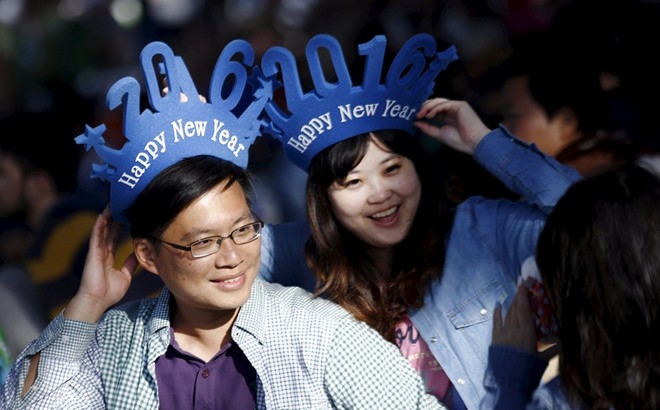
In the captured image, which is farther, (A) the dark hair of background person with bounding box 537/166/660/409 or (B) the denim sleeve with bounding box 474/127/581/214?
(B) the denim sleeve with bounding box 474/127/581/214

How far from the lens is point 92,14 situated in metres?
3.41

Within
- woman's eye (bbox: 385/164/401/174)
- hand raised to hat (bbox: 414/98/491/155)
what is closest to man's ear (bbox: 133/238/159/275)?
woman's eye (bbox: 385/164/401/174)

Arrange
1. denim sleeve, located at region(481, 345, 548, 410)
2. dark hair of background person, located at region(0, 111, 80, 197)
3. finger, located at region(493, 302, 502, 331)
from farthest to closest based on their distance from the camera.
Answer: dark hair of background person, located at region(0, 111, 80, 197), finger, located at region(493, 302, 502, 331), denim sleeve, located at region(481, 345, 548, 410)

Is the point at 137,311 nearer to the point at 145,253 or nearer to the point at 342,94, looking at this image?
the point at 145,253

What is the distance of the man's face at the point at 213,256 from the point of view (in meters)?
2.11

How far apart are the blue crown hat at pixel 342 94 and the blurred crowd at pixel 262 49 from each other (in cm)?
52

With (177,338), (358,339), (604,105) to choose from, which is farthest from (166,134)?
(604,105)

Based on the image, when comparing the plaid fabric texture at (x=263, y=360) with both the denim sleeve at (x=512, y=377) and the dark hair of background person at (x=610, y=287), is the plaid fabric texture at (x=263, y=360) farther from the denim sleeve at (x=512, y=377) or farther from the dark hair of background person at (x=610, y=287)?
the dark hair of background person at (x=610, y=287)

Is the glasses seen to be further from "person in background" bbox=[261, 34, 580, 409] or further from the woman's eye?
the woman's eye

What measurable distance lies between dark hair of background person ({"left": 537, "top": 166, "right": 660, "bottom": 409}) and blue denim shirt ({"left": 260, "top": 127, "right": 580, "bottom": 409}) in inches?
22.3

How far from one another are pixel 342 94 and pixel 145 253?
0.62 metres

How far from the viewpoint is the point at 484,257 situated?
241 centimetres

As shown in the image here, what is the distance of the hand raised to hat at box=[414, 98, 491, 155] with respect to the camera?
2504 mm

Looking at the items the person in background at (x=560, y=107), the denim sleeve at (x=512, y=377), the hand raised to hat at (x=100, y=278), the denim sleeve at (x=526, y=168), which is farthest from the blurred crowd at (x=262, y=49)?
the denim sleeve at (x=512, y=377)
